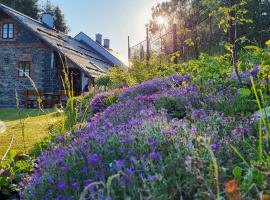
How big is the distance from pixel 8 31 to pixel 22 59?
2614 millimetres

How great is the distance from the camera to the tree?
49219 millimetres

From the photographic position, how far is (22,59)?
26.8 m

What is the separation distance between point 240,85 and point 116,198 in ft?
11.1

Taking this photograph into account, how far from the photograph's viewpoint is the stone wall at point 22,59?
26.2 m

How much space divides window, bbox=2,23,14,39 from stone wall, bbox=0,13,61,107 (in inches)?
12.7

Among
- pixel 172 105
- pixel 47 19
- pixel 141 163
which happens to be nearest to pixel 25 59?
pixel 47 19

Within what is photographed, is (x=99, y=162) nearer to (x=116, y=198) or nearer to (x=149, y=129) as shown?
(x=116, y=198)

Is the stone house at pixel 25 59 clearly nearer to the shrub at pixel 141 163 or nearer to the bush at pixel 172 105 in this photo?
the bush at pixel 172 105

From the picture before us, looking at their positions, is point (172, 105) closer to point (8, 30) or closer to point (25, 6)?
point (8, 30)

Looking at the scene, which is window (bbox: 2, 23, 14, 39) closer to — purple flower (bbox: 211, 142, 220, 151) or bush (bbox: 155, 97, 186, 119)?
bush (bbox: 155, 97, 186, 119)

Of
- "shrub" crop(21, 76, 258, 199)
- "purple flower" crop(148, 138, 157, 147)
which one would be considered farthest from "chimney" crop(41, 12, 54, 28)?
"purple flower" crop(148, 138, 157, 147)

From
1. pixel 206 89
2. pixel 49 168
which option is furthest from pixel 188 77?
pixel 49 168

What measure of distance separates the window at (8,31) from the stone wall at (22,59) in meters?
0.32

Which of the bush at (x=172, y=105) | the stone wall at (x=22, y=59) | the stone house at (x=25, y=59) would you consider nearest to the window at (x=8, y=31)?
the stone house at (x=25, y=59)
